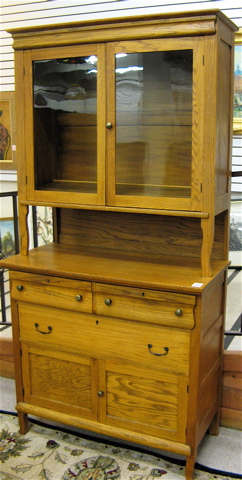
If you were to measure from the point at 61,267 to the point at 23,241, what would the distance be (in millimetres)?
343

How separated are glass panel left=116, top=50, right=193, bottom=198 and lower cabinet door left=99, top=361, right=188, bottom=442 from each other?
2.70 ft

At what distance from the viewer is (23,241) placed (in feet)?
8.57

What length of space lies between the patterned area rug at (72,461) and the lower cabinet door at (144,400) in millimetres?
187

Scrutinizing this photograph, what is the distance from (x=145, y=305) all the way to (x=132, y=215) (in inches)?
25.0

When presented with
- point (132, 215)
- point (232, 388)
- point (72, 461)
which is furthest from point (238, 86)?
point (72, 461)

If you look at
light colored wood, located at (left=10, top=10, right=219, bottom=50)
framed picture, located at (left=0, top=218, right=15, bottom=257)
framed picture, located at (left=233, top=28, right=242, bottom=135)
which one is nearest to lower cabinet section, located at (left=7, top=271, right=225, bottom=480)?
light colored wood, located at (left=10, top=10, right=219, bottom=50)

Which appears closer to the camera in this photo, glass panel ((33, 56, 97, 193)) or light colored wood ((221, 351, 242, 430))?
glass panel ((33, 56, 97, 193))

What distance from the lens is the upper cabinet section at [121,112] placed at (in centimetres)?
208

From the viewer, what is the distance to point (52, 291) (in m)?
2.40

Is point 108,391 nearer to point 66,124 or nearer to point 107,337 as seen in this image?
point 107,337

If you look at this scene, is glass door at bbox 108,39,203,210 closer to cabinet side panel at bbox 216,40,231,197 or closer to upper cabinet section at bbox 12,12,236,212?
upper cabinet section at bbox 12,12,236,212

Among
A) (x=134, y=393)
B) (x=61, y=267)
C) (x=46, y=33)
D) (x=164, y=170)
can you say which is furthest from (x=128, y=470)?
(x=46, y=33)

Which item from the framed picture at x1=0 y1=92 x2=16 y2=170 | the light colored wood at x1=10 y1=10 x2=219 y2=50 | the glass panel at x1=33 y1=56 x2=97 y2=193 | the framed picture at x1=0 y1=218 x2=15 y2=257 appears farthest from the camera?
the framed picture at x1=0 y1=218 x2=15 y2=257

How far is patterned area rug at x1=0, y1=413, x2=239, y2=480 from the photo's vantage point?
2.29 m
